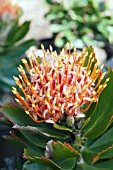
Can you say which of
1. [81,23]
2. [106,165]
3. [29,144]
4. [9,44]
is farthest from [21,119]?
[81,23]

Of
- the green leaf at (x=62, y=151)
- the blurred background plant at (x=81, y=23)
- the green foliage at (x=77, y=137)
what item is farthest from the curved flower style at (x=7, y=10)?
the green leaf at (x=62, y=151)

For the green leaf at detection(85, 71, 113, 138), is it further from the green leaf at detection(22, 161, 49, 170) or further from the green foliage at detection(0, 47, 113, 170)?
the green leaf at detection(22, 161, 49, 170)

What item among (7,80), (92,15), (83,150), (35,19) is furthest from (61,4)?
(83,150)

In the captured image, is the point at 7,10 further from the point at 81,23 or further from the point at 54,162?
the point at 54,162

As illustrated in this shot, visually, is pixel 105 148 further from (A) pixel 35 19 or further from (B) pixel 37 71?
(A) pixel 35 19

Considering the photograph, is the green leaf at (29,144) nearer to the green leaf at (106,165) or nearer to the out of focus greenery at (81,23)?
the green leaf at (106,165)
